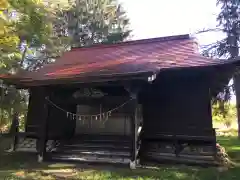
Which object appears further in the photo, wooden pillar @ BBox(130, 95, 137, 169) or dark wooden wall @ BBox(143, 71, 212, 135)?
dark wooden wall @ BBox(143, 71, 212, 135)

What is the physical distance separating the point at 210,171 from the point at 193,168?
56cm

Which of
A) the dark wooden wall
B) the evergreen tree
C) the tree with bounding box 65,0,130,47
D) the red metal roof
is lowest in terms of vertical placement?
the dark wooden wall

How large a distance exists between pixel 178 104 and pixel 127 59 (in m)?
2.58

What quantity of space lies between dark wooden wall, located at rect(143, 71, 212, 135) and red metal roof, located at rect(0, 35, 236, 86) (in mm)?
651

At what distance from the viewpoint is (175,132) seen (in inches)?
307

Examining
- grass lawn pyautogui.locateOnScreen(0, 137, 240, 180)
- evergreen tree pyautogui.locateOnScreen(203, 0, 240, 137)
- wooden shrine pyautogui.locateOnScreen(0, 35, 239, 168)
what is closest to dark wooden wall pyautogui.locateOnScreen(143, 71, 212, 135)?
wooden shrine pyautogui.locateOnScreen(0, 35, 239, 168)

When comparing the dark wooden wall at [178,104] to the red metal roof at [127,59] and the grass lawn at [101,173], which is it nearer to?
the red metal roof at [127,59]

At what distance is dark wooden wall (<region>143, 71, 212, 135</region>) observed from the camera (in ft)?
25.0

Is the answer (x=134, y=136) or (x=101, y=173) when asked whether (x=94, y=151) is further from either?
(x=101, y=173)

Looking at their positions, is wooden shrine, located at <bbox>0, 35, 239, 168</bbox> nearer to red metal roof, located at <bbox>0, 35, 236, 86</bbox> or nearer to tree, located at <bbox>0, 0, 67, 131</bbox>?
red metal roof, located at <bbox>0, 35, 236, 86</bbox>

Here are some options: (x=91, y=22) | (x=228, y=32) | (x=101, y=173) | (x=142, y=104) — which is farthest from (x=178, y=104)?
(x=91, y=22)

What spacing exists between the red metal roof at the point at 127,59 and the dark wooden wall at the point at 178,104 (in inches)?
25.6

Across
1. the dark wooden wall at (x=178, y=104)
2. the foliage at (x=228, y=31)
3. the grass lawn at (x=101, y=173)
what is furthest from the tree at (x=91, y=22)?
the grass lawn at (x=101, y=173)

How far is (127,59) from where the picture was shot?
905cm
